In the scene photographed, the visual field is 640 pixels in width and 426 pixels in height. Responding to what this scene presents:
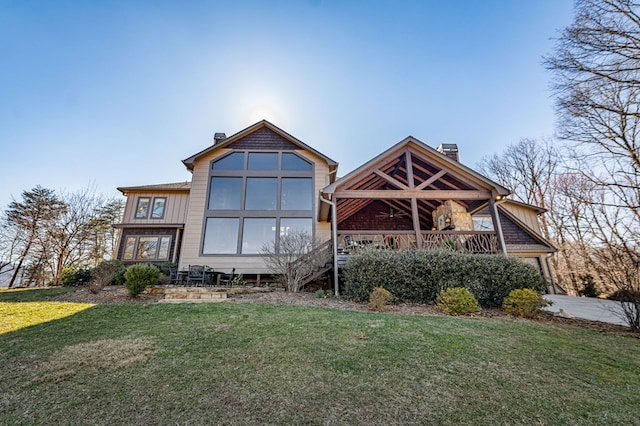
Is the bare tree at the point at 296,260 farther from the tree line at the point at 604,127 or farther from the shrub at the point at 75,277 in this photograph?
the shrub at the point at 75,277

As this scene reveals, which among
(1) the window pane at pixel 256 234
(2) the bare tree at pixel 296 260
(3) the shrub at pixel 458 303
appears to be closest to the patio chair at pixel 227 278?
(1) the window pane at pixel 256 234

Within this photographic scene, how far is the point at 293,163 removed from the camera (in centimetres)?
1368

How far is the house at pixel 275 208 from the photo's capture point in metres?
11.3

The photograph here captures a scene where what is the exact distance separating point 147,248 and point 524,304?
16394 mm

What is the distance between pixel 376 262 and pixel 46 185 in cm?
2019

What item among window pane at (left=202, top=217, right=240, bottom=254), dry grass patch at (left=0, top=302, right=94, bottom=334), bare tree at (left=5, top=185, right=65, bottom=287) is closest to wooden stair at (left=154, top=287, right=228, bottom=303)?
dry grass patch at (left=0, top=302, right=94, bottom=334)

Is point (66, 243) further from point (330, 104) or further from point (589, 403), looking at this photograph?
point (589, 403)

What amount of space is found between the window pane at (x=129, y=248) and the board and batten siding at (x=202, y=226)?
4346mm

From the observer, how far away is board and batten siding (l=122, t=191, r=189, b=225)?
47.9ft

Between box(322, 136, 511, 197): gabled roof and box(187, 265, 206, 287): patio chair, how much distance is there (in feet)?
19.5

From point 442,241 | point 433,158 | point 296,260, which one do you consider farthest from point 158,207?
point 442,241

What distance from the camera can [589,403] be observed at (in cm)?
249

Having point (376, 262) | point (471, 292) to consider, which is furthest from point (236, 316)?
point (471, 292)

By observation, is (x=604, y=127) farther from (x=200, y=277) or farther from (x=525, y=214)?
(x=200, y=277)
